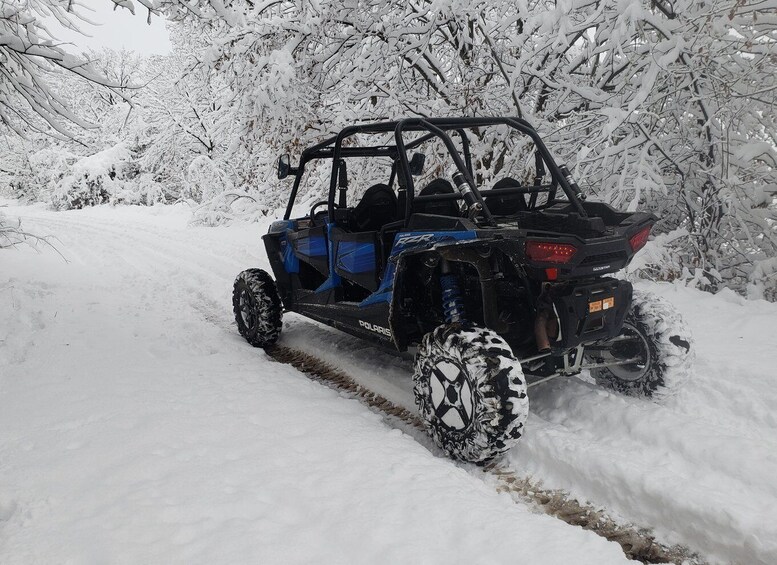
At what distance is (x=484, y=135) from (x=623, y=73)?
5.73 feet

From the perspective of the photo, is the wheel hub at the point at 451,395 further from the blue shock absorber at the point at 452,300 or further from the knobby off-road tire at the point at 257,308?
the knobby off-road tire at the point at 257,308

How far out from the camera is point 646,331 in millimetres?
3348

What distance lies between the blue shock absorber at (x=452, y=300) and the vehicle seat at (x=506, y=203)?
94 centimetres

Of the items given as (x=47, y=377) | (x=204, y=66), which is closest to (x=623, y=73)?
(x=204, y=66)

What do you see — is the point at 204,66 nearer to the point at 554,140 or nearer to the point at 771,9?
the point at 554,140

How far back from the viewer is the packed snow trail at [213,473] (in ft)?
6.40

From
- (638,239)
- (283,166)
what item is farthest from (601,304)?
(283,166)

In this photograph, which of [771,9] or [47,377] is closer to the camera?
[47,377]

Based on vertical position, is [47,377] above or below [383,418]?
above

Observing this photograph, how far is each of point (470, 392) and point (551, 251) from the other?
826 mm

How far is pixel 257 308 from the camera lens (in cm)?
489

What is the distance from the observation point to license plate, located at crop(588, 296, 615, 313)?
2.89 metres

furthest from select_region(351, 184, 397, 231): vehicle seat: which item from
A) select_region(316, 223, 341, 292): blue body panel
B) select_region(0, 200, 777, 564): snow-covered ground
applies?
select_region(0, 200, 777, 564): snow-covered ground

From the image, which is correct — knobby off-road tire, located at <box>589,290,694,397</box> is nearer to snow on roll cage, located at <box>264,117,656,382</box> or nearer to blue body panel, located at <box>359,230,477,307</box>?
snow on roll cage, located at <box>264,117,656,382</box>
